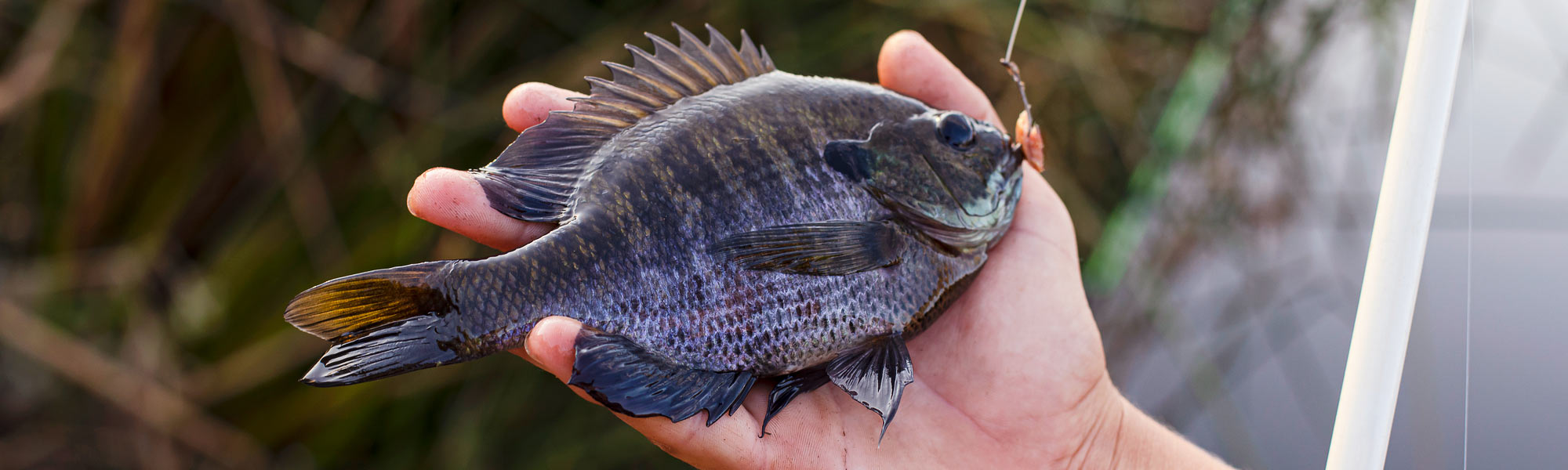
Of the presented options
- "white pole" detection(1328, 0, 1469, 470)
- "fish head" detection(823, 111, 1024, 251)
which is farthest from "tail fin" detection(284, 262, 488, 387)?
"white pole" detection(1328, 0, 1469, 470)

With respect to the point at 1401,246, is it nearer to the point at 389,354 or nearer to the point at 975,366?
the point at 975,366

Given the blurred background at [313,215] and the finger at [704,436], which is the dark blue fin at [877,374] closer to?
the finger at [704,436]

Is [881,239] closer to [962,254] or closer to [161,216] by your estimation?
[962,254]

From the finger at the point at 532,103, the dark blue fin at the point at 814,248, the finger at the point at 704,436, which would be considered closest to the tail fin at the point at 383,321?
the finger at the point at 704,436

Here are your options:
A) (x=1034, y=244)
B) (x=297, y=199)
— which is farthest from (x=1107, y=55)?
(x=297, y=199)

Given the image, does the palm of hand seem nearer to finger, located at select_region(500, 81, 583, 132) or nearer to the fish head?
finger, located at select_region(500, 81, 583, 132)

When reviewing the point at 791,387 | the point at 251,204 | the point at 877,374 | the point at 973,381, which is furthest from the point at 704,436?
the point at 251,204
